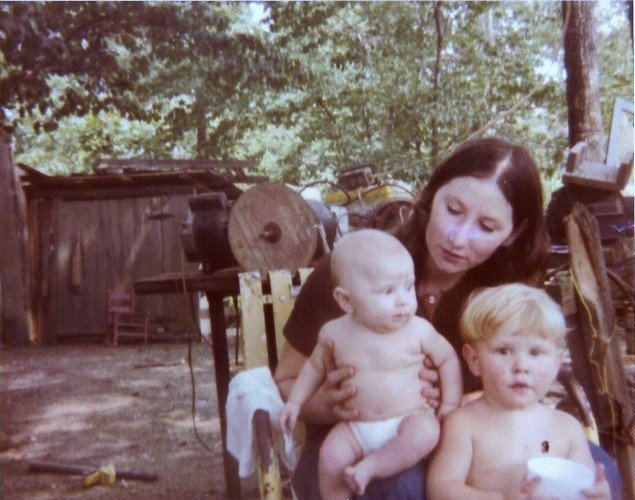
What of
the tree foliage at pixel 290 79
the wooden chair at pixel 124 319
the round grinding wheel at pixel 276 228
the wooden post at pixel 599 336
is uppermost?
the tree foliage at pixel 290 79

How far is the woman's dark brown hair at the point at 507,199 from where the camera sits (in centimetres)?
105

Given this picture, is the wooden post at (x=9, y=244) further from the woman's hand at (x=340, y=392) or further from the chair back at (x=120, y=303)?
the woman's hand at (x=340, y=392)

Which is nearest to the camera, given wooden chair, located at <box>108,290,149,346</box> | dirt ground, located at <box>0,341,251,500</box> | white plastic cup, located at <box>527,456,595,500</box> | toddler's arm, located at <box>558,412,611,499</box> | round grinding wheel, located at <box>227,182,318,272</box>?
white plastic cup, located at <box>527,456,595,500</box>

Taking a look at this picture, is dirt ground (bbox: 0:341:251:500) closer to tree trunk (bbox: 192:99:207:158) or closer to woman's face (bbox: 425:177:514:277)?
tree trunk (bbox: 192:99:207:158)

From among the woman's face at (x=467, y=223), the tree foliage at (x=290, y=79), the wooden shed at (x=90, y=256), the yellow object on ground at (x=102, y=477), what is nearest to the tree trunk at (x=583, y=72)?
the tree foliage at (x=290, y=79)

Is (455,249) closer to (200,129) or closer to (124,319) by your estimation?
(200,129)

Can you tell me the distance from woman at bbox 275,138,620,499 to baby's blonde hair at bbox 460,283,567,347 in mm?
94

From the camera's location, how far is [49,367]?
472cm

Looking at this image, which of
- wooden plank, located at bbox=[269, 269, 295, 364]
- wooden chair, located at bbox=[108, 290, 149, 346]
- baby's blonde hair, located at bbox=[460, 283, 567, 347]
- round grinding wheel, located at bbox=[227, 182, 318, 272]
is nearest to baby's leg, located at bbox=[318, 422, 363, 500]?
baby's blonde hair, located at bbox=[460, 283, 567, 347]

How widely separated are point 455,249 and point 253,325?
0.65m

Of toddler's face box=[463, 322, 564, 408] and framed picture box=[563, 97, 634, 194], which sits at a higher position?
framed picture box=[563, 97, 634, 194]

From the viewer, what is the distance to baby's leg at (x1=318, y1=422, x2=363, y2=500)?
0.91 metres

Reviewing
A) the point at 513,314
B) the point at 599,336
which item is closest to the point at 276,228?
the point at 599,336

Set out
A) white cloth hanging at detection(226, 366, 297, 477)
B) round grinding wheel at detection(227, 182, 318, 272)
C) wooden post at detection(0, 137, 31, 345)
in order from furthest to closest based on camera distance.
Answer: wooden post at detection(0, 137, 31, 345), round grinding wheel at detection(227, 182, 318, 272), white cloth hanging at detection(226, 366, 297, 477)
